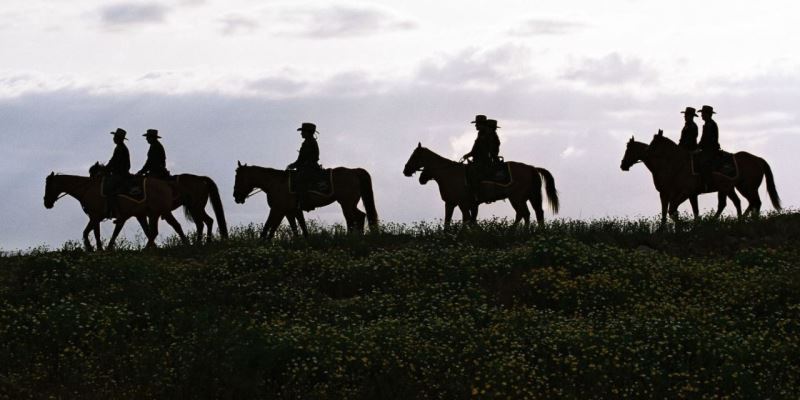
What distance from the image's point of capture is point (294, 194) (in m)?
27.6

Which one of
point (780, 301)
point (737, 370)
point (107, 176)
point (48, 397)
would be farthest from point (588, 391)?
point (107, 176)

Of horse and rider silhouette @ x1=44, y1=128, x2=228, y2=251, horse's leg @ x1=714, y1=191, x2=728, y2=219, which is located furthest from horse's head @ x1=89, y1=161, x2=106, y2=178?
horse's leg @ x1=714, y1=191, x2=728, y2=219

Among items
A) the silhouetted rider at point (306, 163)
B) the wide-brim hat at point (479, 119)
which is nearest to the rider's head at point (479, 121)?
the wide-brim hat at point (479, 119)

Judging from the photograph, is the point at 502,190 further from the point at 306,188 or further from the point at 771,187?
the point at 771,187

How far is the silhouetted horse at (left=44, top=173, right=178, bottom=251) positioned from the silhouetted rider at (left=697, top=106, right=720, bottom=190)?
13650mm

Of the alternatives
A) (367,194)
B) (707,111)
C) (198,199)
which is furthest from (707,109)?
(198,199)

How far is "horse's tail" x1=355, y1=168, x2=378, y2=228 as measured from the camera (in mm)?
28094

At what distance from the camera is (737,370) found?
51.9 feet

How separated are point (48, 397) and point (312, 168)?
1303cm

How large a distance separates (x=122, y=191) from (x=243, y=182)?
118 inches

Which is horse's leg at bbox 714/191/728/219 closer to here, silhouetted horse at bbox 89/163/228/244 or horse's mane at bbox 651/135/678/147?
horse's mane at bbox 651/135/678/147

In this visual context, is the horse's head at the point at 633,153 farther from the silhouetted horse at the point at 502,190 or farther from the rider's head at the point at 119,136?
the rider's head at the point at 119,136

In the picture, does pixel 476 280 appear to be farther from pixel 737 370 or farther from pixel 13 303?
pixel 13 303

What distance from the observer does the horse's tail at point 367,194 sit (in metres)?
28.1
